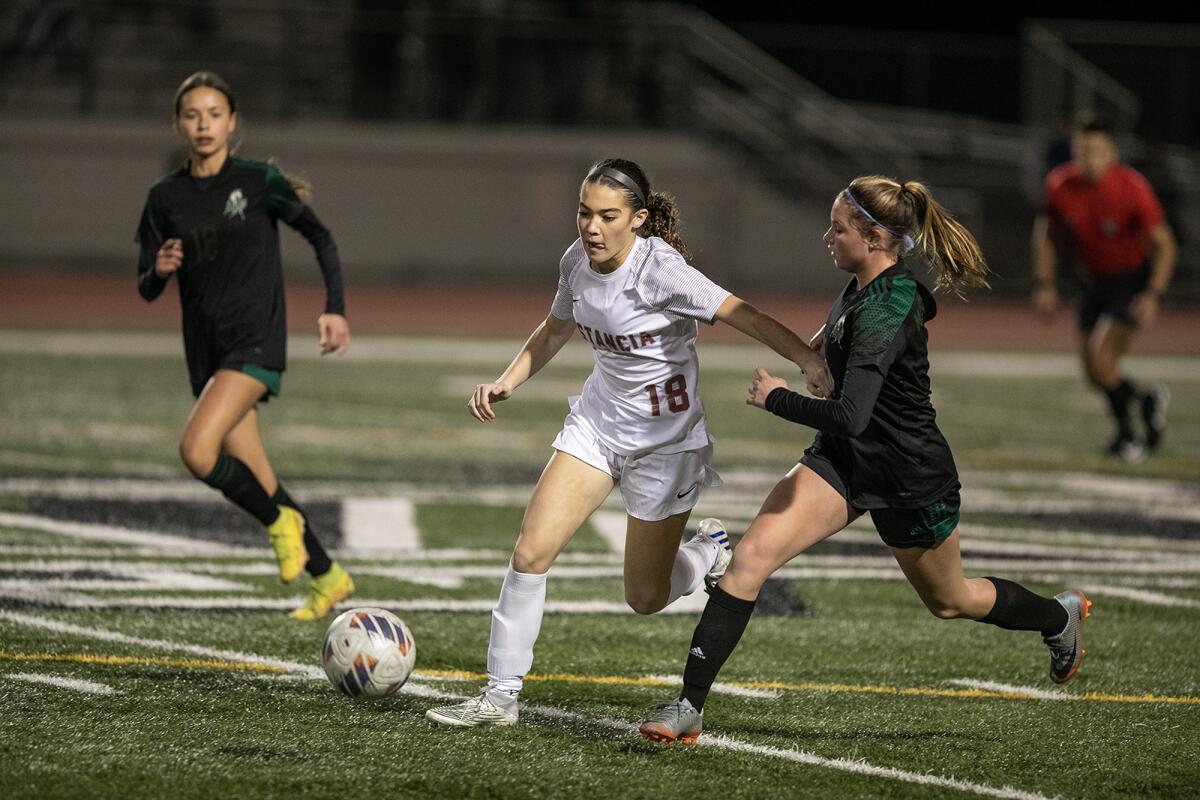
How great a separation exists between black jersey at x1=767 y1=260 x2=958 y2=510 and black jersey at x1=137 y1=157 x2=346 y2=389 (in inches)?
108

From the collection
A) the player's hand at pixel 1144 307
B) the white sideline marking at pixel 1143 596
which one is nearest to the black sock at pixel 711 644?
the white sideline marking at pixel 1143 596

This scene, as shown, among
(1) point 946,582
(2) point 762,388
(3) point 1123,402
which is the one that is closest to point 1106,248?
(3) point 1123,402

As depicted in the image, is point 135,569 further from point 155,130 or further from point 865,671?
point 155,130

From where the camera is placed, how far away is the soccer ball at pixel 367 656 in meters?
5.73

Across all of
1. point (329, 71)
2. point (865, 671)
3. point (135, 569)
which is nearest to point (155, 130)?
point (329, 71)

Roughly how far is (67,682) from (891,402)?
9.57 ft

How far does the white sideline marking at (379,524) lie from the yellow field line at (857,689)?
9.24ft

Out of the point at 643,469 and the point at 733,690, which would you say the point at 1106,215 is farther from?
the point at 643,469

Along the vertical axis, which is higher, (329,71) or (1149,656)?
(329,71)

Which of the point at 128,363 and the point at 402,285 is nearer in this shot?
the point at 128,363

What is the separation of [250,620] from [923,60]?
22.8 metres

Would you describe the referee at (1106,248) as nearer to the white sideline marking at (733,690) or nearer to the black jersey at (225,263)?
the black jersey at (225,263)

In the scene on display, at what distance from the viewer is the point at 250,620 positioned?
7234mm

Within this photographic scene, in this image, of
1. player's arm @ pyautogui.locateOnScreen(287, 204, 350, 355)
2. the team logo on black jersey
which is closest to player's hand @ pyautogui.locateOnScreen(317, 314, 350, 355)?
player's arm @ pyautogui.locateOnScreen(287, 204, 350, 355)
